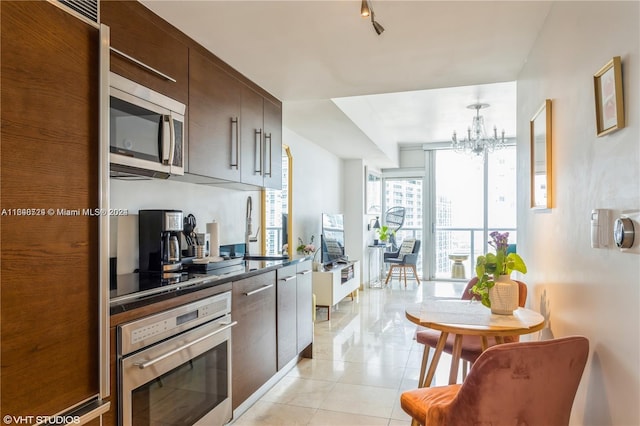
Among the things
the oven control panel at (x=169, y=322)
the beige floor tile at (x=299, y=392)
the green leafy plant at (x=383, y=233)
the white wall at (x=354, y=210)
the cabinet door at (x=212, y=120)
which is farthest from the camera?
the green leafy plant at (x=383, y=233)

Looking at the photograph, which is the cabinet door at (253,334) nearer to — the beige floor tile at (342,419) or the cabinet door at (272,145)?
the beige floor tile at (342,419)

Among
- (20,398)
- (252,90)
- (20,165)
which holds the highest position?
(252,90)

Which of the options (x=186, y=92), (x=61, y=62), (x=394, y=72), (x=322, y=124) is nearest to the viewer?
(x=61, y=62)

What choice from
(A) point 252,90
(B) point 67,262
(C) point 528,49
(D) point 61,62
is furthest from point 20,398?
(C) point 528,49

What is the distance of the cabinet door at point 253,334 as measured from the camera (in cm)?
247

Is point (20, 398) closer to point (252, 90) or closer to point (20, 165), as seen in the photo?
point (20, 165)

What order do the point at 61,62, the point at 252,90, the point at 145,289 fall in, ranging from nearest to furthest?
the point at 61,62 → the point at 145,289 → the point at 252,90

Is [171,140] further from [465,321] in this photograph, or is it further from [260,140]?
[465,321]

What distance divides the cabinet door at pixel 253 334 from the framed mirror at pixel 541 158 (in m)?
1.72

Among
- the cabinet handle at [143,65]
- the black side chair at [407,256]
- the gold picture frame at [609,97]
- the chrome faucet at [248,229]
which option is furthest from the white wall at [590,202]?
the black side chair at [407,256]

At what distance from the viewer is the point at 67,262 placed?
1297 millimetres

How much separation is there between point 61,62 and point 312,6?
47.2 inches

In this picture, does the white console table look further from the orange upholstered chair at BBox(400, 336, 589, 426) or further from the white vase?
the orange upholstered chair at BBox(400, 336, 589, 426)

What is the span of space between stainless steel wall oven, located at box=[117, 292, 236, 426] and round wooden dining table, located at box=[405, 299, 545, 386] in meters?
1.02
